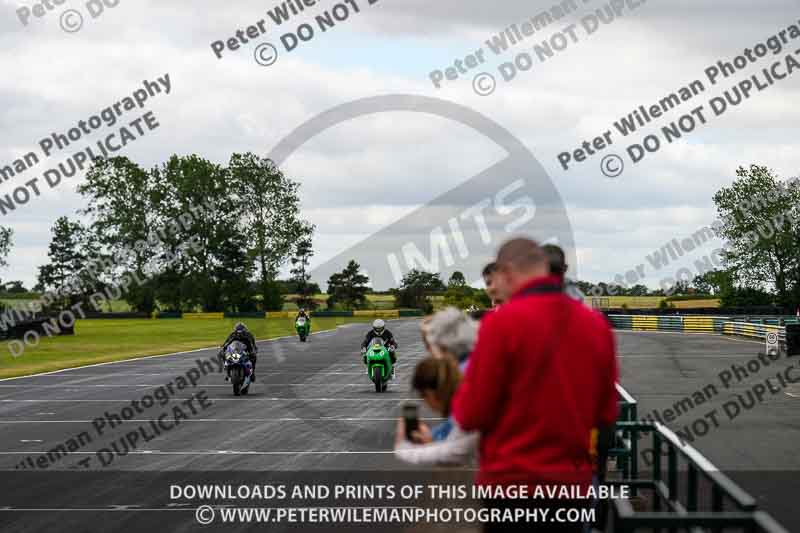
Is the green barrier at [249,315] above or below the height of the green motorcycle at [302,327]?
above

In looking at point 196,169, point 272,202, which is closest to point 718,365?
point 272,202

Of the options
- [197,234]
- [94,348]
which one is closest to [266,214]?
[197,234]

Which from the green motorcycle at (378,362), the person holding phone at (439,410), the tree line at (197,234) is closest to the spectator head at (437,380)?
the person holding phone at (439,410)

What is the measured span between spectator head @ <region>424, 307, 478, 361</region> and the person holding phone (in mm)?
166

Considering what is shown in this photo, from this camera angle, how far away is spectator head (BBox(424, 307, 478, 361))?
17.3 ft

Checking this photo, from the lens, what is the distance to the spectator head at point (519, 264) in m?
4.66

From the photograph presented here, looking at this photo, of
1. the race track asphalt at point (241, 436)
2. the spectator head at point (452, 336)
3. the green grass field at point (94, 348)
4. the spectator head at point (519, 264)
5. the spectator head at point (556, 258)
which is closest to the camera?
the spectator head at point (519, 264)

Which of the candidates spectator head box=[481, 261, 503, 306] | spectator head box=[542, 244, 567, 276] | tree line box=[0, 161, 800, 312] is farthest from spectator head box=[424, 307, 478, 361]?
tree line box=[0, 161, 800, 312]

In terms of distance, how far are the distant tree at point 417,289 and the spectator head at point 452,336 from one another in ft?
395

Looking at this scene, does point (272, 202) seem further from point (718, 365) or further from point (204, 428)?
point (204, 428)

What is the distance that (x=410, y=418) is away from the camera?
5008 millimetres

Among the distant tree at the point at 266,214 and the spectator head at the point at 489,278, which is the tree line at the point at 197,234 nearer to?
the distant tree at the point at 266,214

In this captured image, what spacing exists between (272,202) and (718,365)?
8199 centimetres

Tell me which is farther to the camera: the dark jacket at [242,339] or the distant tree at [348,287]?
the distant tree at [348,287]
